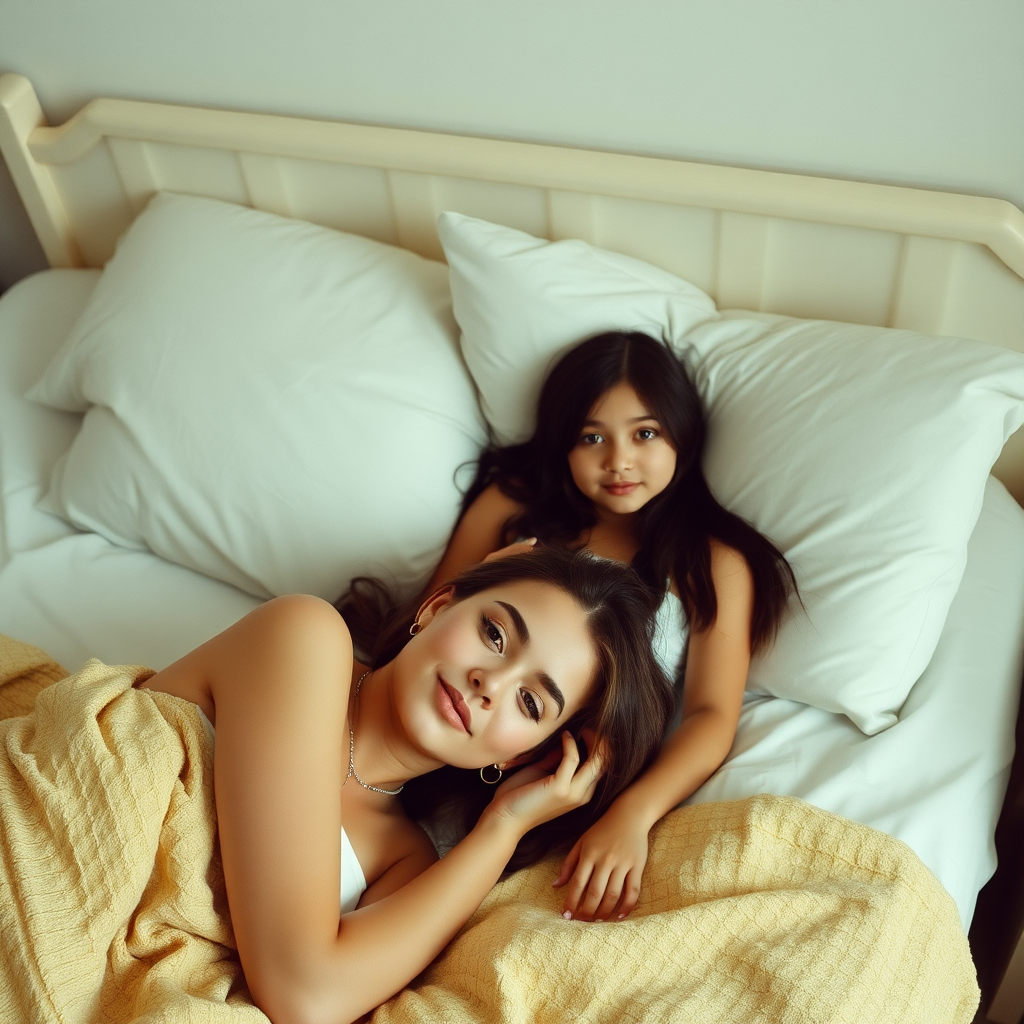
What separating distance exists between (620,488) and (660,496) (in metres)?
0.06

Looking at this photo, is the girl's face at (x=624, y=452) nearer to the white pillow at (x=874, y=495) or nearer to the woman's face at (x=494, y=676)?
the white pillow at (x=874, y=495)

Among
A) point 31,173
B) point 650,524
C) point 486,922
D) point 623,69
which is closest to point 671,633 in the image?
point 650,524

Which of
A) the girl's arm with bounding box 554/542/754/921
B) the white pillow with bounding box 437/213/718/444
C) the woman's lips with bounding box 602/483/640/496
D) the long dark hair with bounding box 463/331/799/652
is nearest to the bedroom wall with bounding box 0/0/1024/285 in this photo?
the white pillow with bounding box 437/213/718/444

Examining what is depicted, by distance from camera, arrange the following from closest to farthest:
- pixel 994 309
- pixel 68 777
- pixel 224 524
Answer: pixel 68 777 < pixel 994 309 < pixel 224 524

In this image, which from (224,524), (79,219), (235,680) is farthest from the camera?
(79,219)

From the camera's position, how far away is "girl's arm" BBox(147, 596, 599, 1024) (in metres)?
1.03

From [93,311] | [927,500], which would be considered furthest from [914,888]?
[93,311]

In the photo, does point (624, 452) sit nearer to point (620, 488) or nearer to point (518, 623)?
point (620, 488)

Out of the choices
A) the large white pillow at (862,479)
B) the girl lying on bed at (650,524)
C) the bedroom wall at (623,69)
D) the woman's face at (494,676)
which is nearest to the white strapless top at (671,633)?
the girl lying on bed at (650,524)

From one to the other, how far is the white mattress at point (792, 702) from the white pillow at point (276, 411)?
0.25 feet

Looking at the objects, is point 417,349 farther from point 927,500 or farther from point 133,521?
point 927,500

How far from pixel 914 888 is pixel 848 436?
0.53 meters

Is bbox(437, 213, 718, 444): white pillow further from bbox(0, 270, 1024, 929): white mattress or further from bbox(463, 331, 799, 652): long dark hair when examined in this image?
bbox(0, 270, 1024, 929): white mattress

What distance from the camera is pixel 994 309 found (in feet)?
4.55
